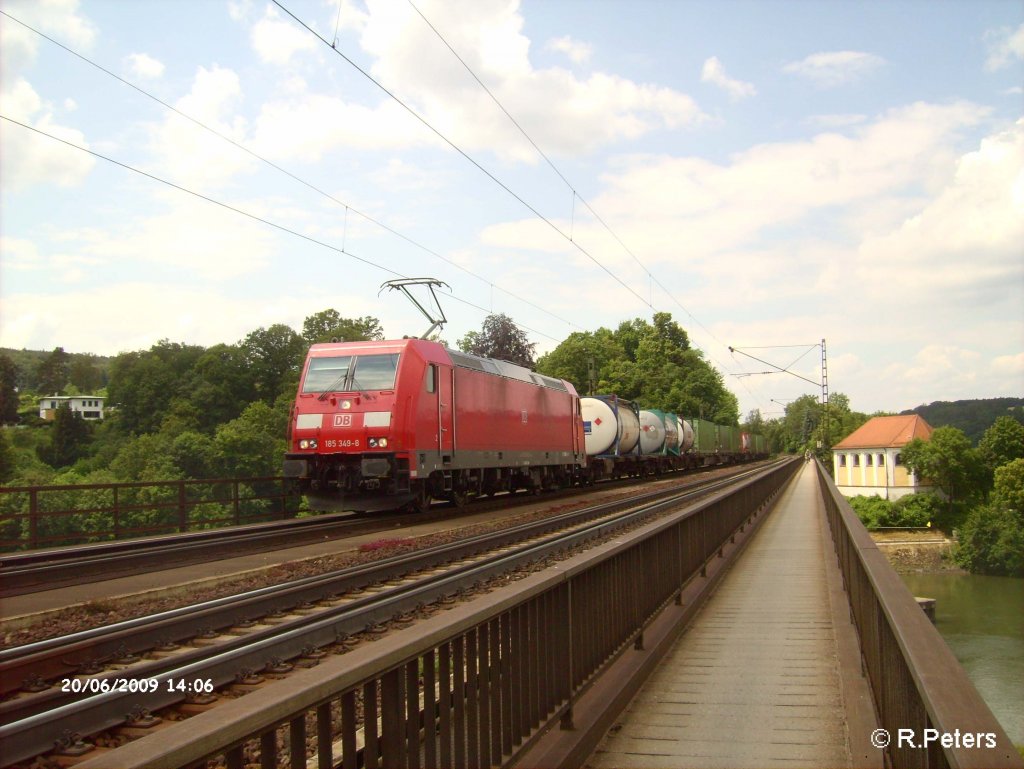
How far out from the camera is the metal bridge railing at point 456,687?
1.91 metres

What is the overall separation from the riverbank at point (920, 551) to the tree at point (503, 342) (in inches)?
1134

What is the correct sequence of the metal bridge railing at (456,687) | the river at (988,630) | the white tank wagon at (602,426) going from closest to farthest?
the metal bridge railing at (456,687) → the river at (988,630) → the white tank wagon at (602,426)

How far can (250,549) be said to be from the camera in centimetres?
1344

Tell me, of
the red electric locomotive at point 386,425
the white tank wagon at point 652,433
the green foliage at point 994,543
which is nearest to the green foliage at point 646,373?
the green foliage at point 994,543

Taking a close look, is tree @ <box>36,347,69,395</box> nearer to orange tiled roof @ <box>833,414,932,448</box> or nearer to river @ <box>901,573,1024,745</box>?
orange tiled roof @ <box>833,414,932,448</box>

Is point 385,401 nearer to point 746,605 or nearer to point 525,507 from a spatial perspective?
point 525,507

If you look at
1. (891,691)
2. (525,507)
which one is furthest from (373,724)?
(525,507)

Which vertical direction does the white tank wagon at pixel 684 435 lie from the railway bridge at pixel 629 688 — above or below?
above

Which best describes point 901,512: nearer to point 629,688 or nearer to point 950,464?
point 950,464

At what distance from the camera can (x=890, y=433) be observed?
9344 centimetres

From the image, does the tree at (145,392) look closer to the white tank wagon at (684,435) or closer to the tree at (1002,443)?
the white tank wagon at (684,435)

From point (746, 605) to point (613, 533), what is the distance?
7.04 m

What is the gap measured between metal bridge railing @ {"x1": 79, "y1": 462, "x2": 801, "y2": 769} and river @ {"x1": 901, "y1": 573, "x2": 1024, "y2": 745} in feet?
38.3

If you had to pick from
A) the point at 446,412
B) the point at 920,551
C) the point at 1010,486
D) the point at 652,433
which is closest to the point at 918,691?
the point at 446,412
